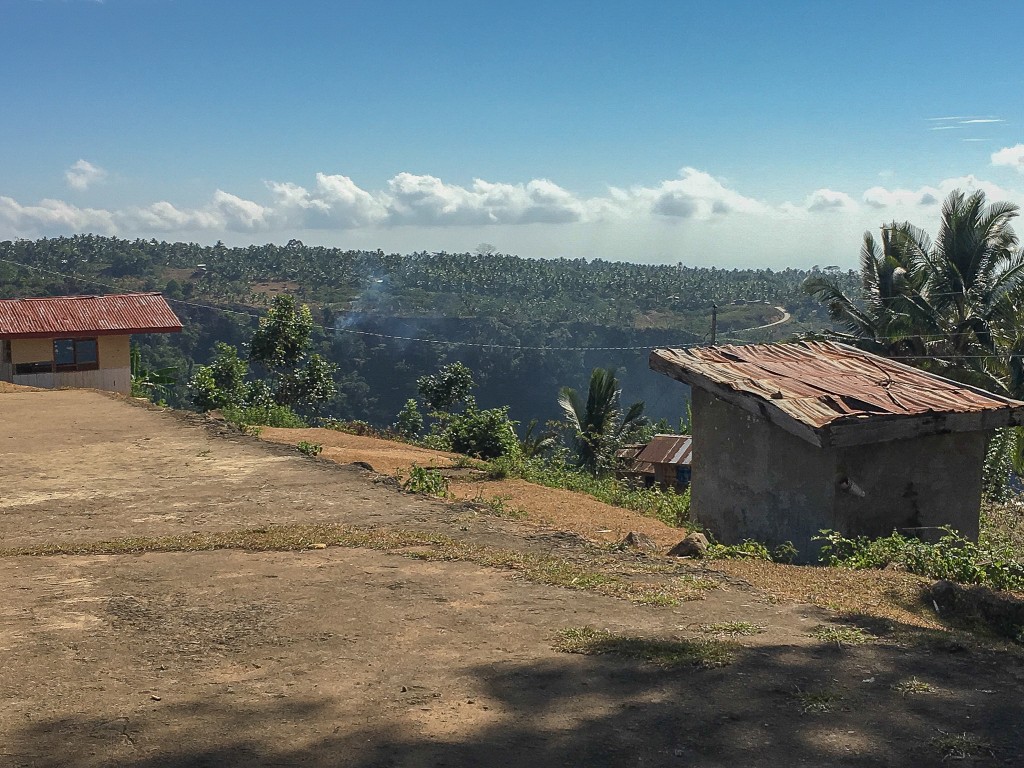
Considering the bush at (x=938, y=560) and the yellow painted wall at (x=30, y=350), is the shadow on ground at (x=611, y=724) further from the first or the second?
the yellow painted wall at (x=30, y=350)

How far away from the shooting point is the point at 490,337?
258 feet

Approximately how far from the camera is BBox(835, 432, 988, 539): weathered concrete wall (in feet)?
30.1

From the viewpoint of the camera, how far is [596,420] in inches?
1103

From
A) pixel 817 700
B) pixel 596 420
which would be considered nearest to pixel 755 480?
pixel 817 700

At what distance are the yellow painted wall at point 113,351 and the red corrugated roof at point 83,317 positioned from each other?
413 millimetres

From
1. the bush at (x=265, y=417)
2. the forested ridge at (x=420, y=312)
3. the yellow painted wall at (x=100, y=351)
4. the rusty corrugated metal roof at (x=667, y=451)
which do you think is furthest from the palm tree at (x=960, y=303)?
the forested ridge at (x=420, y=312)

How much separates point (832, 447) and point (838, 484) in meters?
0.55

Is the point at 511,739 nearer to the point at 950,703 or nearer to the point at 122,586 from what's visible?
the point at 950,703

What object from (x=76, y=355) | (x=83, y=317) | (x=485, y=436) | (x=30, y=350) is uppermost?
(x=83, y=317)

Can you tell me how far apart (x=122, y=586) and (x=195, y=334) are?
199 ft

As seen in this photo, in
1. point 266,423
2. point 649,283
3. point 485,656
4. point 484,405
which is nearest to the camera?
point 485,656

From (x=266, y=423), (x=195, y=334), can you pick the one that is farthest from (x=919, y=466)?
(x=195, y=334)

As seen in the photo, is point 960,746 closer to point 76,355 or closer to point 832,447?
point 832,447

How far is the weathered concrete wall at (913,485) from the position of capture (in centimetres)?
918
